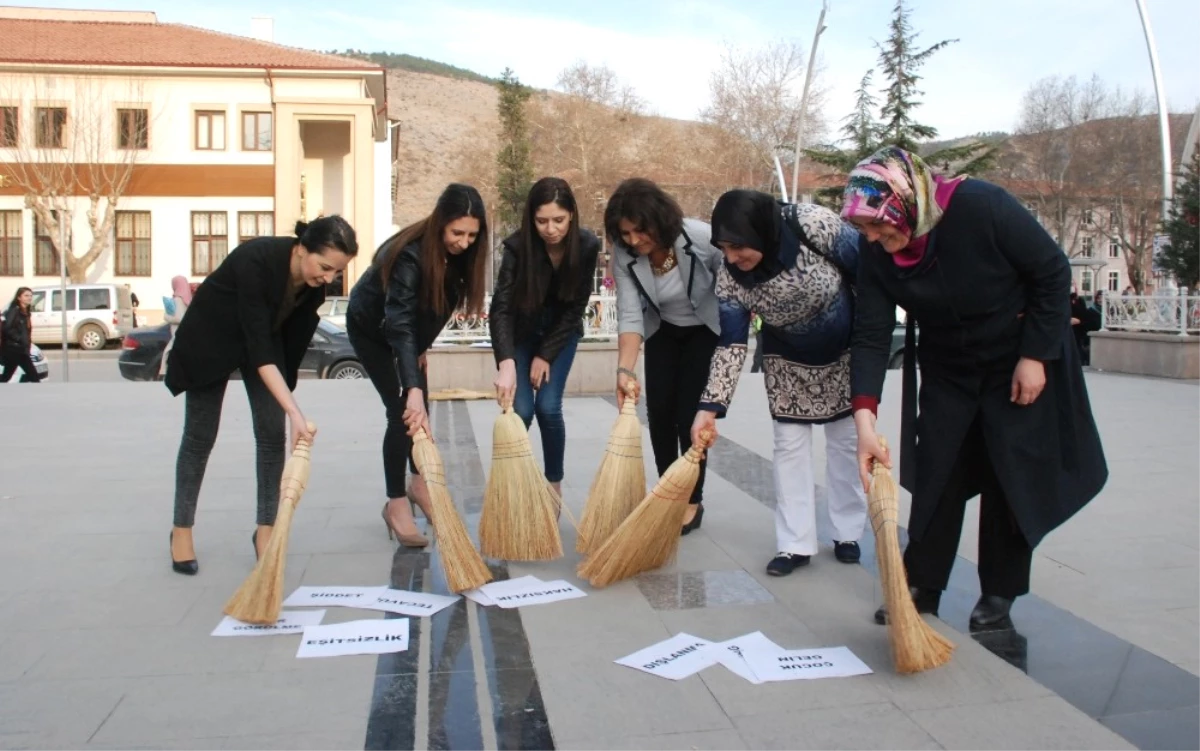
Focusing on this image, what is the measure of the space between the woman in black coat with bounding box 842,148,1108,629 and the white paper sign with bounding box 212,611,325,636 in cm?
194

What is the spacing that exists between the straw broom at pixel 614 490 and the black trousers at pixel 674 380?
0.50 meters

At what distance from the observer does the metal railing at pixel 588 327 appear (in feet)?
39.7

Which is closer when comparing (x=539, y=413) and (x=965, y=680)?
(x=965, y=680)

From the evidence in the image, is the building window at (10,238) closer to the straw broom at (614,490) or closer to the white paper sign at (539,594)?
the straw broom at (614,490)

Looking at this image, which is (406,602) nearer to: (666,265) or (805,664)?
(805,664)

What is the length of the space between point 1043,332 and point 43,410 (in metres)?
9.77

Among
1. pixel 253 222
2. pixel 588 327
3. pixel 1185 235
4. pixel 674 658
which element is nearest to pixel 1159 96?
pixel 1185 235

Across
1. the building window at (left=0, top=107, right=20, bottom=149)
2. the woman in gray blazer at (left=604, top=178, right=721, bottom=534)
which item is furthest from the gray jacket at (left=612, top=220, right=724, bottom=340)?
the building window at (left=0, top=107, right=20, bottom=149)

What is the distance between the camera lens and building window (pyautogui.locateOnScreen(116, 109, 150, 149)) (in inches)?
1358

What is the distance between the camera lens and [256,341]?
404cm

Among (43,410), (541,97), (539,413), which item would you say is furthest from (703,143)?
(539,413)

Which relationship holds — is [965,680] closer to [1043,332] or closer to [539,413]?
[1043,332]

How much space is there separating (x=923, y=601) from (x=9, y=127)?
37.3 metres

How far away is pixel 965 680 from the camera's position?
3131 mm
